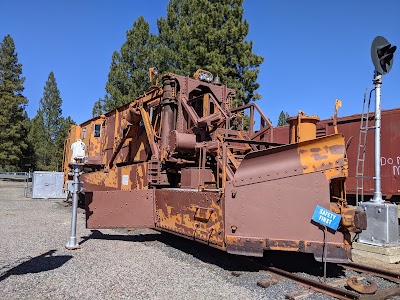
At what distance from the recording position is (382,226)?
23.3 feet

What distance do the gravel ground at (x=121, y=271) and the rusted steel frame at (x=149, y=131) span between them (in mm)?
2131

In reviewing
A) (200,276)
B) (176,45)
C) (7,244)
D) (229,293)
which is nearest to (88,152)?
(7,244)

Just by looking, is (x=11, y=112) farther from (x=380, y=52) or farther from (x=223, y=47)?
(x=380, y=52)

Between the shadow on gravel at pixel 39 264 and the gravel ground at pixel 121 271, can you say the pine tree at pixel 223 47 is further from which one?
the shadow on gravel at pixel 39 264

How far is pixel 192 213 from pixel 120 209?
7.27ft

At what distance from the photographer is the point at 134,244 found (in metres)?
8.01

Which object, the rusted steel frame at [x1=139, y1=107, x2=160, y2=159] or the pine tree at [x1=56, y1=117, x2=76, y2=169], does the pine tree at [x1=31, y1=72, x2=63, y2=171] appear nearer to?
the pine tree at [x1=56, y1=117, x2=76, y2=169]

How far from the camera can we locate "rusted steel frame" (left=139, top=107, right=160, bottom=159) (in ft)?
28.0

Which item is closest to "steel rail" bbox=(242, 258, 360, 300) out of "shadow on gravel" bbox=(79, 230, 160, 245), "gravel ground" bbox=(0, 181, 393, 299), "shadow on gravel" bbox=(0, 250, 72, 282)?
"gravel ground" bbox=(0, 181, 393, 299)

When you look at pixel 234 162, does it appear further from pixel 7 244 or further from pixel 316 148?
pixel 7 244

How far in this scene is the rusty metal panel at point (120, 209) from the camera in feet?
25.1

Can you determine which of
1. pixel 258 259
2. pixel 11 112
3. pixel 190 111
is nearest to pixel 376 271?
pixel 258 259

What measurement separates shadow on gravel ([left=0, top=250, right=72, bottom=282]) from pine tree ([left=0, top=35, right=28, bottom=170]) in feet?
126

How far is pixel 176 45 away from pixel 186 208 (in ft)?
63.0
